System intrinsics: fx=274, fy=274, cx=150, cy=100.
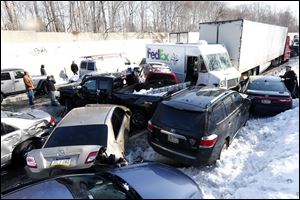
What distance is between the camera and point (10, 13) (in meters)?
16.5

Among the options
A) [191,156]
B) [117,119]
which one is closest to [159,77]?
[117,119]

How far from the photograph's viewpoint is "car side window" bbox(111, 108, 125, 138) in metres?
6.38

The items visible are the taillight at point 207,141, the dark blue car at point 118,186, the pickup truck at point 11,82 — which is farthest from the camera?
the pickup truck at point 11,82

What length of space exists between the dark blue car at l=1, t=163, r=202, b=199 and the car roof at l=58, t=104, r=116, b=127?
1981 mm

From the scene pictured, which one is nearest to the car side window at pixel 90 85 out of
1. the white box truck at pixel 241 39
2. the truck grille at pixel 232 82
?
the truck grille at pixel 232 82

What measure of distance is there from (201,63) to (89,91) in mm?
5166

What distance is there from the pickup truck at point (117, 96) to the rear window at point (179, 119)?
7.89 feet

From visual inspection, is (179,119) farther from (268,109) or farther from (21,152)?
(268,109)

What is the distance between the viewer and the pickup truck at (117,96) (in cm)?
876

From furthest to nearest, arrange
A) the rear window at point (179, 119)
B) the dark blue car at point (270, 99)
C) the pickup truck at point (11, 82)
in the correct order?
1. the pickup truck at point (11, 82)
2. the dark blue car at point (270, 99)
3. the rear window at point (179, 119)

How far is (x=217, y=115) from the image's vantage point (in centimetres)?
597

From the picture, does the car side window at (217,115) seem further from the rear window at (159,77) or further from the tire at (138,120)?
the rear window at (159,77)

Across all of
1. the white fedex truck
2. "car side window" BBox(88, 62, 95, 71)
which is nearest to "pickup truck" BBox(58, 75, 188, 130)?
the white fedex truck

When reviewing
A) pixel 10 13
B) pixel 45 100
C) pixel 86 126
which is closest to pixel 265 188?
pixel 86 126
